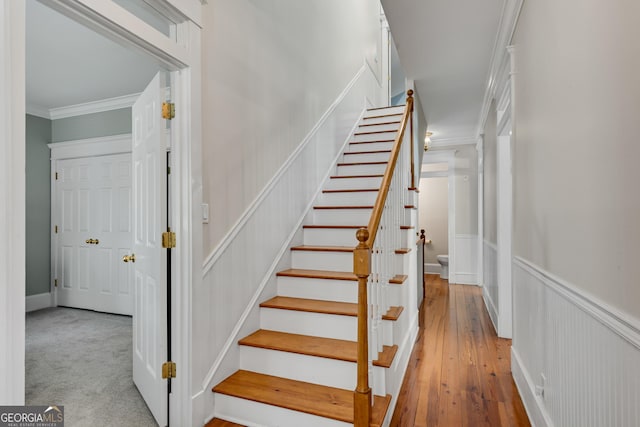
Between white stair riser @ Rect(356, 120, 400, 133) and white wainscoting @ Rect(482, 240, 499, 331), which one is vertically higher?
white stair riser @ Rect(356, 120, 400, 133)

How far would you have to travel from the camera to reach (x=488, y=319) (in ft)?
13.7

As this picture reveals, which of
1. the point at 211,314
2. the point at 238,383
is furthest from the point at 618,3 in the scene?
the point at 238,383

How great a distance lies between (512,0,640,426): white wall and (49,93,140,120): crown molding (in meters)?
4.12

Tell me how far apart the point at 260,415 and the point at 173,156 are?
1.49 meters

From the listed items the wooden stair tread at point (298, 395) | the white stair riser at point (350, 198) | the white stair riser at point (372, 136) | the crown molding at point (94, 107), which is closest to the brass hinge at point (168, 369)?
the wooden stair tread at point (298, 395)

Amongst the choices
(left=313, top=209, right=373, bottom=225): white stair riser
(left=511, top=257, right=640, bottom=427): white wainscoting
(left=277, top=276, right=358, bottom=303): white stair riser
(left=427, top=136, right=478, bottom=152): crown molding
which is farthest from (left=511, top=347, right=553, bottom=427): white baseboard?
(left=427, top=136, right=478, bottom=152): crown molding

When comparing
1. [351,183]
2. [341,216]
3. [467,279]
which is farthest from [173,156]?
[467,279]

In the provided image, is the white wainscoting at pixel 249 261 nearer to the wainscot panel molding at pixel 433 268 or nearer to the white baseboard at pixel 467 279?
the white baseboard at pixel 467 279

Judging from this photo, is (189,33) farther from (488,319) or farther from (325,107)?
(488,319)

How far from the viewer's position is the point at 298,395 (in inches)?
78.6

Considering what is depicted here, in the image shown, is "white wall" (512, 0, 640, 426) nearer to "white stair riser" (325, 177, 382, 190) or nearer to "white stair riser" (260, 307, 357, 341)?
"white stair riser" (260, 307, 357, 341)

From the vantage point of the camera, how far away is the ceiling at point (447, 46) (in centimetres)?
268

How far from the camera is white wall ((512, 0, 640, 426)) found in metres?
1.02

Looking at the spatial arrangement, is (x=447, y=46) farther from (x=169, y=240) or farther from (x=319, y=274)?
(x=169, y=240)
